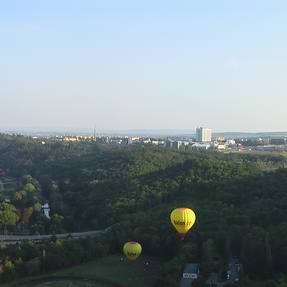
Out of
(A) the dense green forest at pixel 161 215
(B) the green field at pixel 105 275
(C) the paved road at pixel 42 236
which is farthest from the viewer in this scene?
(C) the paved road at pixel 42 236

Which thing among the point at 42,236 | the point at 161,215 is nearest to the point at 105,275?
the point at 161,215

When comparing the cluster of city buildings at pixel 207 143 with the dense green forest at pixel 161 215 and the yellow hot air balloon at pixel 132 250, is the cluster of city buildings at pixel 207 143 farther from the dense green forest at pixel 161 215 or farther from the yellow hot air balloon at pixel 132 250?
the yellow hot air balloon at pixel 132 250

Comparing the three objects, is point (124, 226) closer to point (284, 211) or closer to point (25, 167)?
point (284, 211)

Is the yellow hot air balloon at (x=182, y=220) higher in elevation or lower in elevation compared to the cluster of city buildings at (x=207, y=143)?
lower

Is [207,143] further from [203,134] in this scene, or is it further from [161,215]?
[161,215]

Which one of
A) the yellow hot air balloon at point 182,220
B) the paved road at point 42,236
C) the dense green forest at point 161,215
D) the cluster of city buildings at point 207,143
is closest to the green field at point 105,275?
the dense green forest at point 161,215

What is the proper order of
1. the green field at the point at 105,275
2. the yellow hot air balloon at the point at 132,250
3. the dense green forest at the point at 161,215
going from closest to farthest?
1. the dense green forest at the point at 161,215
2. the green field at the point at 105,275
3. the yellow hot air balloon at the point at 132,250
